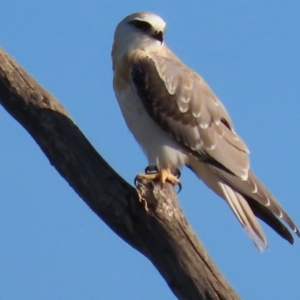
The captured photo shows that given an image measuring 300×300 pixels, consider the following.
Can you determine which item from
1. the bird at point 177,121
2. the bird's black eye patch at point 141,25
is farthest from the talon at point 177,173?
the bird's black eye patch at point 141,25

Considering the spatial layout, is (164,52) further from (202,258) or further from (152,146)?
(202,258)

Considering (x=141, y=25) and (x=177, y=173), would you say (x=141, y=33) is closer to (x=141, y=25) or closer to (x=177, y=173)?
(x=141, y=25)

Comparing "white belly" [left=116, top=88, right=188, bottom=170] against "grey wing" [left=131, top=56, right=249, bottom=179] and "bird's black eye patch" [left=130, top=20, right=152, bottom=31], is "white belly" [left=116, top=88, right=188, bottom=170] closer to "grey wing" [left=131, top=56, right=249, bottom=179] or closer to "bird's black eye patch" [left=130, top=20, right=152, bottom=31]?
"grey wing" [left=131, top=56, right=249, bottom=179]

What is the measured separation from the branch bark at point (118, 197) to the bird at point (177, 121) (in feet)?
3.09

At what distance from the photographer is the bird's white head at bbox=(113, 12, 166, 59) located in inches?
244

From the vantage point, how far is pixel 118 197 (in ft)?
15.5

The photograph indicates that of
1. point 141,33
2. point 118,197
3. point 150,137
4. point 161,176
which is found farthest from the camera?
point 141,33

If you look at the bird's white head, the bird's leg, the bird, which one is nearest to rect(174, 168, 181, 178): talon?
the bird

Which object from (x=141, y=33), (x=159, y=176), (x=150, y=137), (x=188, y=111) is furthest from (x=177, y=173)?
(x=141, y=33)

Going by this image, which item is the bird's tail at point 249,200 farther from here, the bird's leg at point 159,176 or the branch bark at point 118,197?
the branch bark at point 118,197

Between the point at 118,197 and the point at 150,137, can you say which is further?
the point at 150,137

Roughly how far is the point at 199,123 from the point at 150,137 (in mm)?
459

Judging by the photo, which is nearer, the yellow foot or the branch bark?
the branch bark

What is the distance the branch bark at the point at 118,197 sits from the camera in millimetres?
4426
